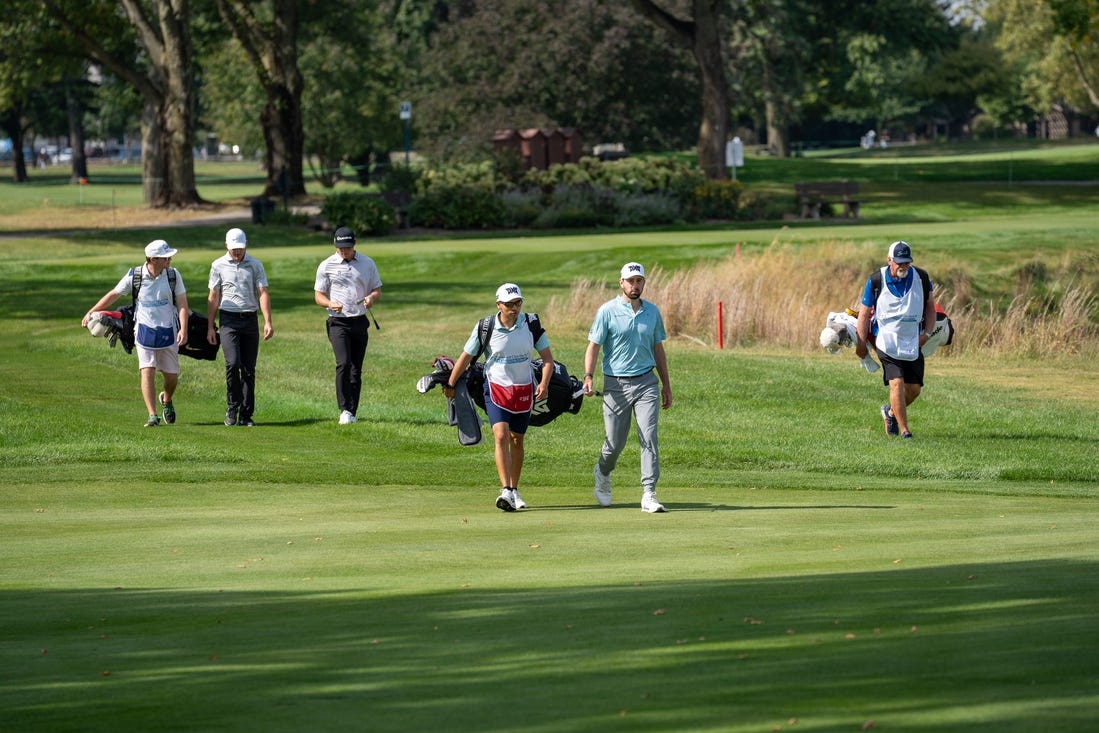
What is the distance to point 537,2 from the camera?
65.6 meters

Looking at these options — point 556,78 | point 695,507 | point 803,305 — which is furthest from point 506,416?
point 556,78

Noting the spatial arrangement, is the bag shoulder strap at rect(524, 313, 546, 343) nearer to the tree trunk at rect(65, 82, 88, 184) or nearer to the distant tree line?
the distant tree line

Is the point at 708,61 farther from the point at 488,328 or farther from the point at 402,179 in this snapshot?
the point at 488,328

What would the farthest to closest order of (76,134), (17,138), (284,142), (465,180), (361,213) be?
(76,134) → (17,138) → (284,142) → (465,180) → (361,213)

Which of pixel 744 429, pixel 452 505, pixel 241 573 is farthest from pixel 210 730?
pixel 744 429

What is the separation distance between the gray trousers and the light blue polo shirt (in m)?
0.10

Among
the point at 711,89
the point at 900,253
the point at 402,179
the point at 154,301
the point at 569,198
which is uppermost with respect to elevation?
the point at 711,89

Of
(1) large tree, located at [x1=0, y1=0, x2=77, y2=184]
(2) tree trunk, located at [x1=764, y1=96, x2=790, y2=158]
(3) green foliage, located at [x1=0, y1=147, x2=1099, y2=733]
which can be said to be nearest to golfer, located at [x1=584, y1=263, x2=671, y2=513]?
(3) green foliage, located at [x1=0, y1=147, x2=1099, y2=733]

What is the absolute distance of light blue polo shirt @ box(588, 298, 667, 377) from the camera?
1259 cm

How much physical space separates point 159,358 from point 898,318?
792 cm

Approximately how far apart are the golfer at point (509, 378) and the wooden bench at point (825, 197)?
3397 centimetres

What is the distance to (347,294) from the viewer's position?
57.4 feet

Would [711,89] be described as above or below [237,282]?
above

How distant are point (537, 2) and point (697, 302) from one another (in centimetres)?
4058
